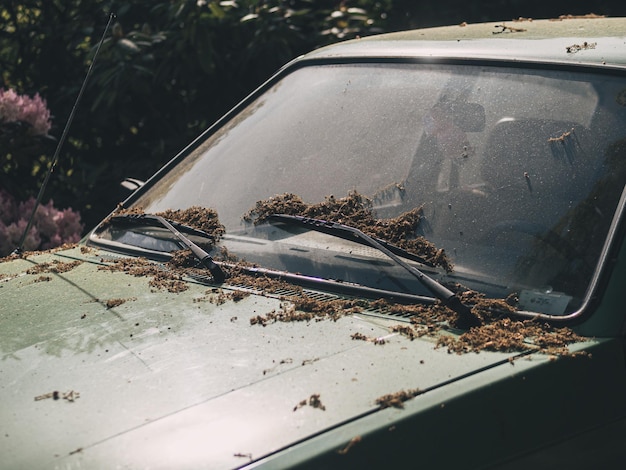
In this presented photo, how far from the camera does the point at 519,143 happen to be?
247 cm

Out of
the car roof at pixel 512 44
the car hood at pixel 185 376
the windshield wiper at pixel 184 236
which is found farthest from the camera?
the car roof at pixel 512 44

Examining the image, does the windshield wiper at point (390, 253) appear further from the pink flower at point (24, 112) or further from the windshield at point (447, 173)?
the pink flower at point (24, 112)

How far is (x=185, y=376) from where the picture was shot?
6.31 feet

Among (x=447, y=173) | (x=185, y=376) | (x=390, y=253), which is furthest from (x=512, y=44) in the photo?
(x=185, y=376)

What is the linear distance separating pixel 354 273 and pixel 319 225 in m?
0.20

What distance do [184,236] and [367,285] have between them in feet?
2.17

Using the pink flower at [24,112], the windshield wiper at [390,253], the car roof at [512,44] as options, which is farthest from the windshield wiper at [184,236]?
the pink flower at [24,112]

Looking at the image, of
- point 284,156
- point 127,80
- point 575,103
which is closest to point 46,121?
point 127,80

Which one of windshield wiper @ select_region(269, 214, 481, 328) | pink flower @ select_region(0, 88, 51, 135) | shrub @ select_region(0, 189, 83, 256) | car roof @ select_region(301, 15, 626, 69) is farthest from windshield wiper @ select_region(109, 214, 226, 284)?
pink flower @ select_region(0, 88, 51, 135)

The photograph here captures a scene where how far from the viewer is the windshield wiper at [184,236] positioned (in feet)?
8.23

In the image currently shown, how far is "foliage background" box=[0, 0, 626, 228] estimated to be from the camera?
5.57 meters

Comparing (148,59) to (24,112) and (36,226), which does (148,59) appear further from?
(36,226)

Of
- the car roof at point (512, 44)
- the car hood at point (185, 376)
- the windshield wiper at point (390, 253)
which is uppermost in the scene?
the car roof at point (512, 44)

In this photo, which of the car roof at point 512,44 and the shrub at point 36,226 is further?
the shrub at point 36,226
